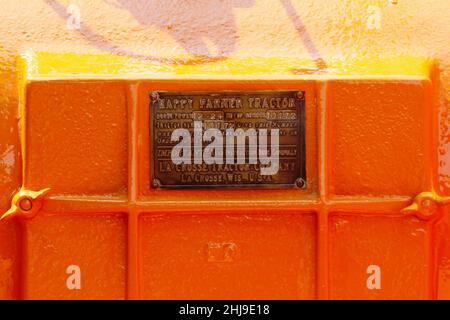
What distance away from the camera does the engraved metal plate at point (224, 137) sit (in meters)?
1.86

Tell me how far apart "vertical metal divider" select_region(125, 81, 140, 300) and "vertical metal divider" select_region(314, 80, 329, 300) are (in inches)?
23.3

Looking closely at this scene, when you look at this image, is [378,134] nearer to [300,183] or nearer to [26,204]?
[300,183]

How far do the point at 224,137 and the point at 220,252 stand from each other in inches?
14.9

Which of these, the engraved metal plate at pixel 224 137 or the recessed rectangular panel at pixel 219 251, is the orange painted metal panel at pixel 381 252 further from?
the engraved metal plate at pixel 224 137

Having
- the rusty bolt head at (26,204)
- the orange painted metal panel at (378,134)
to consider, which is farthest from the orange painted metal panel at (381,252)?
the rusty bolt head at (26,204)

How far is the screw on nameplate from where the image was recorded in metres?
1.86

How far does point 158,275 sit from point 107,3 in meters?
0.99

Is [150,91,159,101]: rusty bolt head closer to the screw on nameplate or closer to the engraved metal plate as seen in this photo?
the engraved metal plate

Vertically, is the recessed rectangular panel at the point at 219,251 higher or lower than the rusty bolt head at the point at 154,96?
lower

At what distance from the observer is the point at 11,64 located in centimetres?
195

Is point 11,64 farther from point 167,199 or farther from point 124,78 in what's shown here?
point 167,199

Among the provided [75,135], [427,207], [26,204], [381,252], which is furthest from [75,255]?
[427,207]

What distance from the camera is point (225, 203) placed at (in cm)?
185

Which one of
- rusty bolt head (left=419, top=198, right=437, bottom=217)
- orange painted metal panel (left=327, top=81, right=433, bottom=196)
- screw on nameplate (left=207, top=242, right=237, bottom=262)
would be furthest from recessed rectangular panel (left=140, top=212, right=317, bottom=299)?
rusty bolt head (left=419, top=198, right=437, bottom=217)
